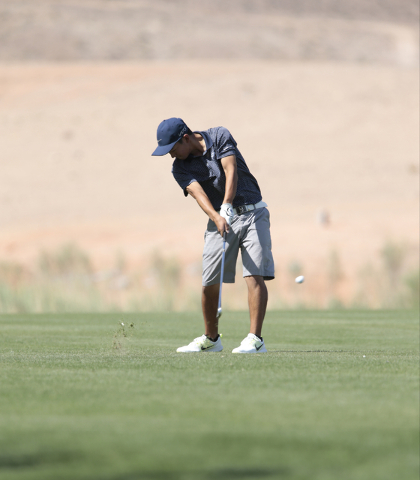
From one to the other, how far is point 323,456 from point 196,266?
21234 mm

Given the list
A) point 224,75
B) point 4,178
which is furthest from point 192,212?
point 224,75

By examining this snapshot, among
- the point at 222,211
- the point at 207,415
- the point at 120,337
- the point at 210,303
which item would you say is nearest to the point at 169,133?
the point at 222,211

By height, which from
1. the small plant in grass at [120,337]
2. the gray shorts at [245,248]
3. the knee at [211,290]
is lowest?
the small plant in grass at [120,337]

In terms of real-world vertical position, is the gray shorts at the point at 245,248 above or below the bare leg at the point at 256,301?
above

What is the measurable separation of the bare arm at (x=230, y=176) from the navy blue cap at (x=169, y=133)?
383mm

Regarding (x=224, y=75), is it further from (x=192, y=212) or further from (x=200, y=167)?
(x=200, y=167)

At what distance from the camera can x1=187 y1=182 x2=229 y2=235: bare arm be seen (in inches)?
284

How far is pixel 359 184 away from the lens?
131 ft

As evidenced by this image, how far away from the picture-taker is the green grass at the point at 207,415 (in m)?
3.32

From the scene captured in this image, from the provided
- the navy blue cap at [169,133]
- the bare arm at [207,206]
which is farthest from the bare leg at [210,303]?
the navy blue cap at [169,133]

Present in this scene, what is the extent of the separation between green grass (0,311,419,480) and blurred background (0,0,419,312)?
35.0 feet

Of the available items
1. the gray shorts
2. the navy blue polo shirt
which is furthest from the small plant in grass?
the navy blue polo shirt

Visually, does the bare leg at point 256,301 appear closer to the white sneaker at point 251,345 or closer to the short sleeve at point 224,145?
the white sneaker at point 251,345

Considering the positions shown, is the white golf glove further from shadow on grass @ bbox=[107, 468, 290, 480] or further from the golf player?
shadow on grass @ bbox=[107, 468, 290, 480]
